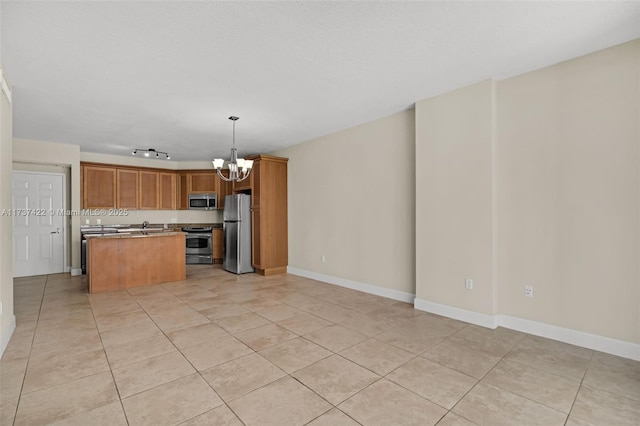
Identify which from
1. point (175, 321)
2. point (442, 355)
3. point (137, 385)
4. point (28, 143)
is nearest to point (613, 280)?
point (442, 355)

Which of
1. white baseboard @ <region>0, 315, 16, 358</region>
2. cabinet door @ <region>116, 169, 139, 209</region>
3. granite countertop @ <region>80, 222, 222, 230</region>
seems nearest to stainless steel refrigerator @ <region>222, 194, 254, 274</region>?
granite countertop @ <region>80, 222, 222, 230</region>

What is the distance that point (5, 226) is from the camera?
3.03m

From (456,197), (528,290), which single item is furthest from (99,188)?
(528,290)

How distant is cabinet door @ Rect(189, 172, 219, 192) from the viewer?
7.90 metres

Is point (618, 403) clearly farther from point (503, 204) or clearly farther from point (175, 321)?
point (175, 321)

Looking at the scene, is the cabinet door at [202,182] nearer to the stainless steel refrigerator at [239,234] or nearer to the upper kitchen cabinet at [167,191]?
the upper kitchen cabinet at [167,191]

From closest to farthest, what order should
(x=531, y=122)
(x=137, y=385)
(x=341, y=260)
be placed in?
(x=137, y=385) → (x=531, y=122) → (x=341, y=260)

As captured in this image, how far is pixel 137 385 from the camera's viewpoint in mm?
2256

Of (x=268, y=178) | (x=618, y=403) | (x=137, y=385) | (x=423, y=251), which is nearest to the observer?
(x=618, y=403)

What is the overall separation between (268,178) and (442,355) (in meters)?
4.62

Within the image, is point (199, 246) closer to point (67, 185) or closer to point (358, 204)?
point (67, 185)

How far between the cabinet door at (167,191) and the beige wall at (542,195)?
626cm

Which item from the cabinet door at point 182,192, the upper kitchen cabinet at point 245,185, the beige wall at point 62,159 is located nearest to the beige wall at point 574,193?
the upper kitchen cabinet at point 245,185

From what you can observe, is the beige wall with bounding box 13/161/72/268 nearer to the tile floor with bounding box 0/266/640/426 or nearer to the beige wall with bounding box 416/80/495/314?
the tile floor with bounding box 0/266/640/426
